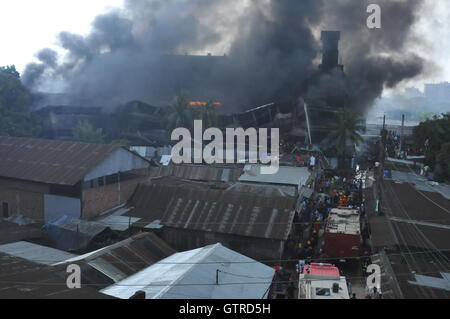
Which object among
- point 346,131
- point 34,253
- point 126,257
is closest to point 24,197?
point 34,253

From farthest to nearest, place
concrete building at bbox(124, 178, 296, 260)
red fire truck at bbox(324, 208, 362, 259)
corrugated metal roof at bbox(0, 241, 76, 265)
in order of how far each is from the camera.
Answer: concrete building at bbox(124, 178, 296, 260)
red fire truck at bbox(324, 208, 362, 259)
corrugated metal roof at bbox(0, 241, 76, 265)

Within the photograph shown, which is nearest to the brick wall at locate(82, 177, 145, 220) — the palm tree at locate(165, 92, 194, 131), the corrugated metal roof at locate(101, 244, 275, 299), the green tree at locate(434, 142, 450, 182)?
the corrugated metal roof at locate(101, 244, 275, 299)

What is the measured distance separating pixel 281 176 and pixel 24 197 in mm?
12358

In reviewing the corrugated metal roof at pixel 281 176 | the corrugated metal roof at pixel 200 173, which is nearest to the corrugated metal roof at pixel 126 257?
the corrugated metal roof at pixel 281 176

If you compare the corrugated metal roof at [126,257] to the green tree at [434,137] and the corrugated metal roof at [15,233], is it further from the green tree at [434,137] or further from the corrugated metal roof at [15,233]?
the green tree at [434,137]

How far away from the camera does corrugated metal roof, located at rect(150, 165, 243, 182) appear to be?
2314cm

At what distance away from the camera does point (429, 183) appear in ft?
74.7

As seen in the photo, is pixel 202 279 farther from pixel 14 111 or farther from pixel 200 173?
pixel 14 111

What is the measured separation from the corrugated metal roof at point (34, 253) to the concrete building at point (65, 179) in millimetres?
3311

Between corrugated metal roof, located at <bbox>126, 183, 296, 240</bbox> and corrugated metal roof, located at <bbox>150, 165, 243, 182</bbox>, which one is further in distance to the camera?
corrugated metal roof, located at <bbox>150, 165, 243, 182</bbox>

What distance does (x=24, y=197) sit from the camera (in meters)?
18.4

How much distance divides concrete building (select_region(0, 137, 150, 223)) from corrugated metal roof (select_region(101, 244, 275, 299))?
6.42 meters

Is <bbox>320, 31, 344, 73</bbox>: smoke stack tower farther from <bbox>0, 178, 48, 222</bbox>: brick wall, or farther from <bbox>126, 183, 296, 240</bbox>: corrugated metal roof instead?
<bbox>0, 178, 48, 222</bbox>: brick wall
